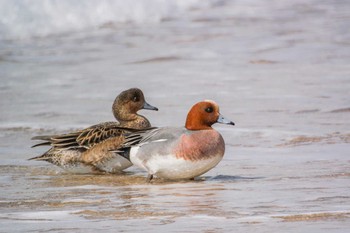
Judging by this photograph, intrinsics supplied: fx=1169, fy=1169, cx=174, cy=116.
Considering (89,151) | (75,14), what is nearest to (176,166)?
(89,151)

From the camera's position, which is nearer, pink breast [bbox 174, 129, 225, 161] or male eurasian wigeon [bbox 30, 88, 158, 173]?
pink breast [bbox 174, 129, 225, 161]

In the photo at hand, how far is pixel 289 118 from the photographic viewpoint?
422 inches

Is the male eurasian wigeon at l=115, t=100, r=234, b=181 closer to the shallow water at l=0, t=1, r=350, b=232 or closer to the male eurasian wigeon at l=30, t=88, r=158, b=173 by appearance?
the shallow water at l=0, t=1, r=350, b=232

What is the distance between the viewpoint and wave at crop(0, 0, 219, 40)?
1775 centimetres

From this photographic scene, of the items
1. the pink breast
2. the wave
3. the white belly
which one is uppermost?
the wave

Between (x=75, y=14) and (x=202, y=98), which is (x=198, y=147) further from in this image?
(x=75, y=14)

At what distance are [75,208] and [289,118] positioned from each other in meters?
4.41

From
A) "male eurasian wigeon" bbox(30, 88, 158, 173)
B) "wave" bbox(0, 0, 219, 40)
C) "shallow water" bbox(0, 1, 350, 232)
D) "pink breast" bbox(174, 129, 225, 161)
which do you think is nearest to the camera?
"shallow water" bbox(0, 1, 350, 232)

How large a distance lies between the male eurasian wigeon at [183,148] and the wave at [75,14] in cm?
924

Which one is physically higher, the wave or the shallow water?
the wave

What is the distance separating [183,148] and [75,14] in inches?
444

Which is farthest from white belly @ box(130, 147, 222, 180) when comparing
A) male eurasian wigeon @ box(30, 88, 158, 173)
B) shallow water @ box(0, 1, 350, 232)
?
male eurasian wigeon @ box(30, 88, 158, 173)

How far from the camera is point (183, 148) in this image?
7.90m

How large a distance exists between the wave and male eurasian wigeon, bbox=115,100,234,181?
924 cm
